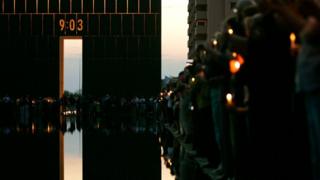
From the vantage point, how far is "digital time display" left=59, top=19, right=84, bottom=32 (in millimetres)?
92125

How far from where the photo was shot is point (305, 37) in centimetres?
605

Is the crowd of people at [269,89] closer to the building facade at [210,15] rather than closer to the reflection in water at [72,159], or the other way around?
the reflection in water at [72,159]

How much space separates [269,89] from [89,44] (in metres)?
84.2

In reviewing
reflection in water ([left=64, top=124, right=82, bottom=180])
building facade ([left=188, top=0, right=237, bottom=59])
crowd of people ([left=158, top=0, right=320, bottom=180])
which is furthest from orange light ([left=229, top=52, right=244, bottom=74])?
building facade ([left=188, top=0, right=237, bottom=59])

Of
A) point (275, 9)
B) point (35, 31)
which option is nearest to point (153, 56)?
point (35, 31)

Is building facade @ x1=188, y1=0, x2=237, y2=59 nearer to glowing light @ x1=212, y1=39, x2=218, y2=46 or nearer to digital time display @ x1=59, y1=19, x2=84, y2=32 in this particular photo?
digital time display @ x1=59, y1=19, x2=84, y2=32

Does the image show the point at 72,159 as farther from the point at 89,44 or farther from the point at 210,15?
the point at 89,44

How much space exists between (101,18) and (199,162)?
80291mm

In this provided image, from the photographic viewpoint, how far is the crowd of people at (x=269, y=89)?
6426 mm

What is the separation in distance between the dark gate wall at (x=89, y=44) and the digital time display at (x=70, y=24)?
11 centimetres

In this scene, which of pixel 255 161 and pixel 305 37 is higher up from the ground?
pixel 305 37

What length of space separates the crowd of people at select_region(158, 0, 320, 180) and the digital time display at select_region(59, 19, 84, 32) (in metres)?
81.8

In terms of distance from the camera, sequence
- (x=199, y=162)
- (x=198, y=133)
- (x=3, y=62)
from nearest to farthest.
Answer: (x=199, y=162), (x=198, y=133), (x=3, y=62)

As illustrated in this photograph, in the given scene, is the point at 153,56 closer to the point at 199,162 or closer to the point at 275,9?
the point at 199,162
